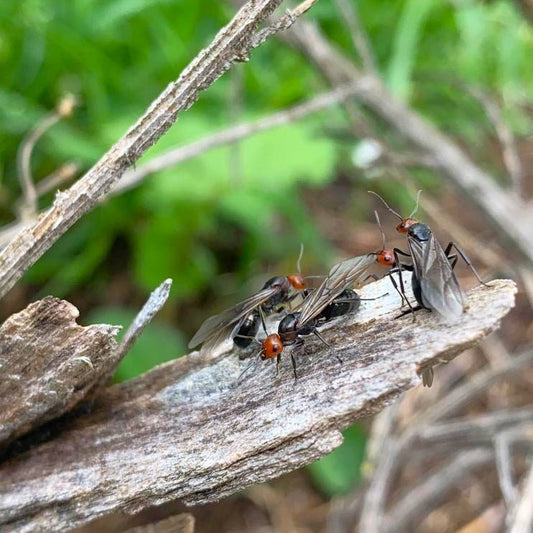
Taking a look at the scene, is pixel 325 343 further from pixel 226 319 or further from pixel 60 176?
pixel 60 176

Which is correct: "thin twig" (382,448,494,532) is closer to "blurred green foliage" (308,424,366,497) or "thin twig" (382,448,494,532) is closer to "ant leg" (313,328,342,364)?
"blurred green foliage" (308,424,366,497)

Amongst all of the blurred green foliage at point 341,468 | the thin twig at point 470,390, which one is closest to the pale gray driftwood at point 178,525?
the thin twig at point 470,390

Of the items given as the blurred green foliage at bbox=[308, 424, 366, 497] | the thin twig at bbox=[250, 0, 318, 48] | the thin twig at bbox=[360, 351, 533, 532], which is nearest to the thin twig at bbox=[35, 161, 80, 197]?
the thin twig at bbox=[250, 0, 318, 48]

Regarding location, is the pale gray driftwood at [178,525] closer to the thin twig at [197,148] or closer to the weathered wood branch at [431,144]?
the thin twig at [197,148]

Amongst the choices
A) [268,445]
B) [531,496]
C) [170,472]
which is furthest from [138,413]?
[531,496]

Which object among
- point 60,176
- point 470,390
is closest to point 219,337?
point 60,176
